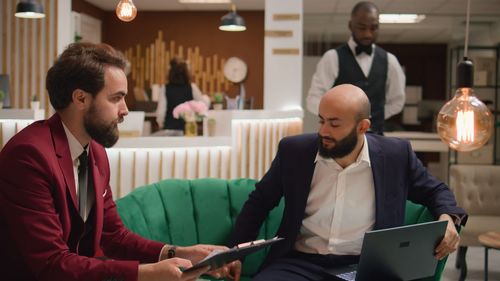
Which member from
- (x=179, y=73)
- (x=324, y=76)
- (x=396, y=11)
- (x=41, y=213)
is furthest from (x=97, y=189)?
(x=396, y=11)

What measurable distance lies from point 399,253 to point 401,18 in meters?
10.3

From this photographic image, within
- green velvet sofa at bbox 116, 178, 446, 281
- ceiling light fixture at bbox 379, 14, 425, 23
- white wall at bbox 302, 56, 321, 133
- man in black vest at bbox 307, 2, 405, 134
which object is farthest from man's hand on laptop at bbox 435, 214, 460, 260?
white wall at bbox 302, 56, 321, 133

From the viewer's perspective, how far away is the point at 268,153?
262 inches

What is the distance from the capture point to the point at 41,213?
200 centimetres

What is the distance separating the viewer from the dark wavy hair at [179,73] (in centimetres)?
688

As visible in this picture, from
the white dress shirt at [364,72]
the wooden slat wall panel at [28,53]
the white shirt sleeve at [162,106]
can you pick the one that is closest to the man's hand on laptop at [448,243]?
the white dress shirt at [364,72]

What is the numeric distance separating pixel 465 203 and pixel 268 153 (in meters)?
1.92

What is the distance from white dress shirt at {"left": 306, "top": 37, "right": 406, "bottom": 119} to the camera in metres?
4.48

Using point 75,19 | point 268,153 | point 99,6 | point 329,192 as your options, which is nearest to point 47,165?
point 329,192

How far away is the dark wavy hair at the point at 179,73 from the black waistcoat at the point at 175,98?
0.06 metres

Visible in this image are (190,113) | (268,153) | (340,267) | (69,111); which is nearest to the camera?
(69,111)

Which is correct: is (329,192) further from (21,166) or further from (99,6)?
(99,6)

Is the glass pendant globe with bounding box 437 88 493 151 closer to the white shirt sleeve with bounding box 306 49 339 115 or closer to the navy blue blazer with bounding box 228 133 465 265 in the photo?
the navy blue blazer with bounding box 228 133 465 265

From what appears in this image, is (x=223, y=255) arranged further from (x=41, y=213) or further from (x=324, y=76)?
(x=324, y=76)
